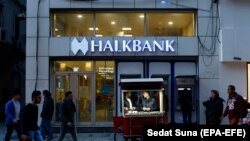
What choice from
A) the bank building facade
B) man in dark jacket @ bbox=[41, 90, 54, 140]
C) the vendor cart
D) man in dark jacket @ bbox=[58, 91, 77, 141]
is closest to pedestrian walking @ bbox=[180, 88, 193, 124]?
the bank building facade

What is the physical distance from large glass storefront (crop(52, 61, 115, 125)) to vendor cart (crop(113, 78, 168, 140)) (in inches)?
190

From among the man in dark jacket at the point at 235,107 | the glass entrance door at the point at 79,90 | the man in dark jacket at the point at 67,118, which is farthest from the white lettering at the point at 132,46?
the man in dark jacket at the point at 235,107

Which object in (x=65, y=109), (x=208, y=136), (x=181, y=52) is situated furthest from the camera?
(x=181, y=52)

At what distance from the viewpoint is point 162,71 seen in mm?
20516

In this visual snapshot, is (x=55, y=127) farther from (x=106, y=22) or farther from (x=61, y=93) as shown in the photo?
(x=106, y=22)

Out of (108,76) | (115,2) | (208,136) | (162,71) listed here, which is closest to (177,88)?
(162,71)

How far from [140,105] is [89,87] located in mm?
5559

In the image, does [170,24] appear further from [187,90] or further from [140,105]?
[140,105]

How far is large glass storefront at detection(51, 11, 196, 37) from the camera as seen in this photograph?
2078 cm

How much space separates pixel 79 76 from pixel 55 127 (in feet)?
7.81

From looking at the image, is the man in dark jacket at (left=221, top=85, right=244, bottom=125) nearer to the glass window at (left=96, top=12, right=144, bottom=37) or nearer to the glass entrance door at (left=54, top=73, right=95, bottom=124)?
the glass window at (left=96, top=12, right=144, bottom=37)

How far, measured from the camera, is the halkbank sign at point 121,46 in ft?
66.2

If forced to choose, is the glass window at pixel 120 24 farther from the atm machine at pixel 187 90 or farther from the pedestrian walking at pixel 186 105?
the pedestrian walking at pixel 186 105

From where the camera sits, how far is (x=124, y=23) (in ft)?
68.6
